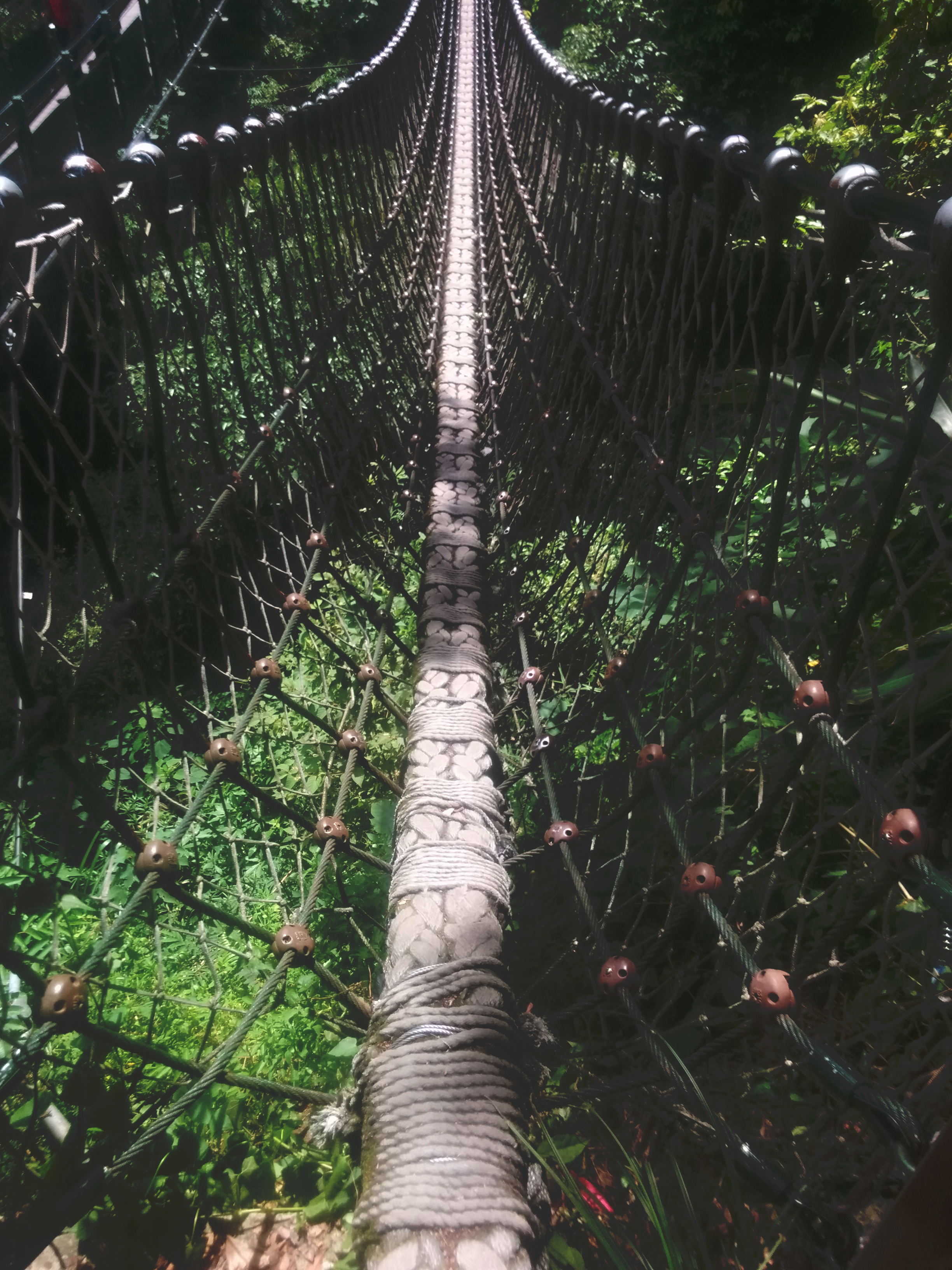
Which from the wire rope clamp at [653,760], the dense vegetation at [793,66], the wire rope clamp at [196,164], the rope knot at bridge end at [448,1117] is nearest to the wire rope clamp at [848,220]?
the dense vegetation at [793,66]

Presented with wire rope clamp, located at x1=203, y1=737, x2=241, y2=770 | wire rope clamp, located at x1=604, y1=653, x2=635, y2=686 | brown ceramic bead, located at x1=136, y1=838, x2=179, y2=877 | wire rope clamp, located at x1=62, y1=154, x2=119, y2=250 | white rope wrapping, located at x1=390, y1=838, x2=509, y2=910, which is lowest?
white rope wrapping, located at x1=390, y1=838, x2=509, y2=910

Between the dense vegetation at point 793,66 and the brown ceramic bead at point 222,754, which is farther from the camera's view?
the dense vegetation at point 793,66

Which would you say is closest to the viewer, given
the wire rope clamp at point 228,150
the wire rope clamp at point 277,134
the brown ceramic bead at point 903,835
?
the brown ceramic bead at point 903,835

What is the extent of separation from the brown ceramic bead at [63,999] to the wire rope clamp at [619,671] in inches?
40.7

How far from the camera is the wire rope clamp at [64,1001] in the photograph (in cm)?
97

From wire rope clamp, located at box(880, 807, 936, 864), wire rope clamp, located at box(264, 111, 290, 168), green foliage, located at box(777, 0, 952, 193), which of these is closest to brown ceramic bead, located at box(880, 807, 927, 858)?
wire rope clamp, located at box(880, 807, 936, 864)

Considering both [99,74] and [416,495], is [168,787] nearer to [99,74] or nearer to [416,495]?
[416,495]

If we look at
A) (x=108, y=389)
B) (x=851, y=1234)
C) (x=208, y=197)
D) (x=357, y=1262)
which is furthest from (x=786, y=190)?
(x=108, y=389)

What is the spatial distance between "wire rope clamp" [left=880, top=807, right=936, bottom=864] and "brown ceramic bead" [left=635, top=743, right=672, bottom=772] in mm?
497

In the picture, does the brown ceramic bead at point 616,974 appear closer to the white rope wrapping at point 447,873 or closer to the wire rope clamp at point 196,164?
the white rope wrapping at point 447,873

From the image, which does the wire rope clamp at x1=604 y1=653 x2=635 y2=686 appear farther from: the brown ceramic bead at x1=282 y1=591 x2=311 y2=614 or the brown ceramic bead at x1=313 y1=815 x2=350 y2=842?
the brown ceramic bead at x1=282 y1=591 x2=311 y2=614

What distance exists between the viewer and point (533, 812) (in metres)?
2.17

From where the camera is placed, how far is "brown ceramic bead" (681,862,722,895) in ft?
3.64

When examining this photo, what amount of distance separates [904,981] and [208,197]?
207 centimetres
